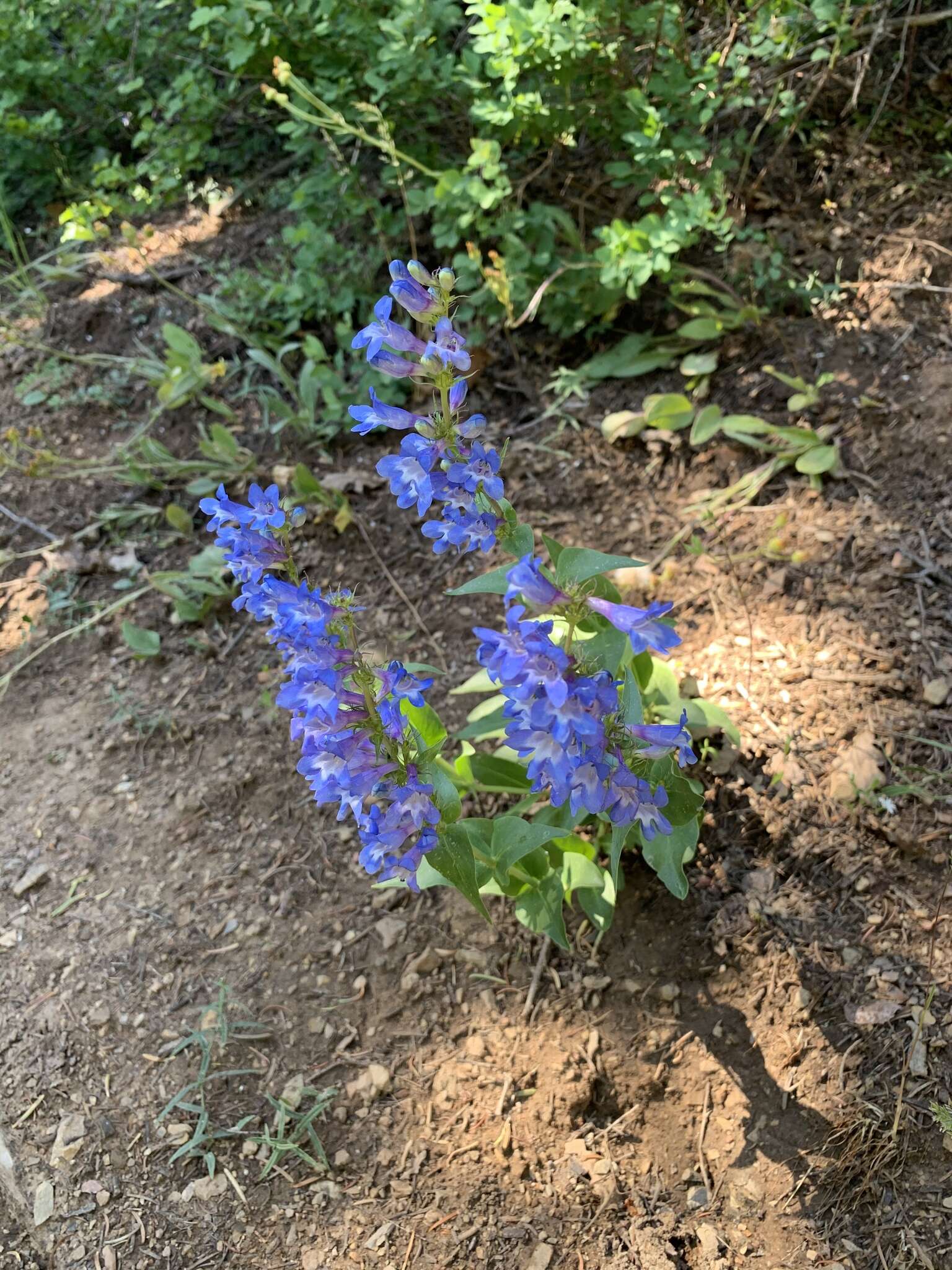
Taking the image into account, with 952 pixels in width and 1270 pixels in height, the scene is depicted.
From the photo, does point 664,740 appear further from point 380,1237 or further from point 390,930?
point 380,1237

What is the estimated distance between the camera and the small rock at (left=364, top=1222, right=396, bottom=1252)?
1.85 metres

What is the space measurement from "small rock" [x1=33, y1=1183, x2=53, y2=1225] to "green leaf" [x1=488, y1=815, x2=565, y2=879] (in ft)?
4.23

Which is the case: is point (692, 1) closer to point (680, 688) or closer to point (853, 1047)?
point (680, 688)

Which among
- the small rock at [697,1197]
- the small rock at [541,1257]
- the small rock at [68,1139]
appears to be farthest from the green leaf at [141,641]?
the small rock at [697,1197]

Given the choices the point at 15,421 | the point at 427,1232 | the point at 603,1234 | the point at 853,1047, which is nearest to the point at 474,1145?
the point at 427,1232

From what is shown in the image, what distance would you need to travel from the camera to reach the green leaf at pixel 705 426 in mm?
3084

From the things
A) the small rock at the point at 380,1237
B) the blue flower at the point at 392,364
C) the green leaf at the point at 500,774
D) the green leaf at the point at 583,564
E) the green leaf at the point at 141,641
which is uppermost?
the blue flower at the point at 392,364

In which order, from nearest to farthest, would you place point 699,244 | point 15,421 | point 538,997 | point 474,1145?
1. point 474,1145
2. point 538,997
3. point 699,244
4. point 15,421

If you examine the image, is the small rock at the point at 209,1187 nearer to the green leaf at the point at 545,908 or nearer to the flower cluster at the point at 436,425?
the green leaf at the point at 545,908

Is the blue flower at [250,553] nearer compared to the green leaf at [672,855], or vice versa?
the blue flower at [250,553]

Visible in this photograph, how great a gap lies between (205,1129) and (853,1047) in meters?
1.44

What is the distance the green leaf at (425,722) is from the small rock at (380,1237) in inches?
38.9

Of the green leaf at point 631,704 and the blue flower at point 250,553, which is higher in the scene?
the blue flower at point 250,553

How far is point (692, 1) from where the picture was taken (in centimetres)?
353
